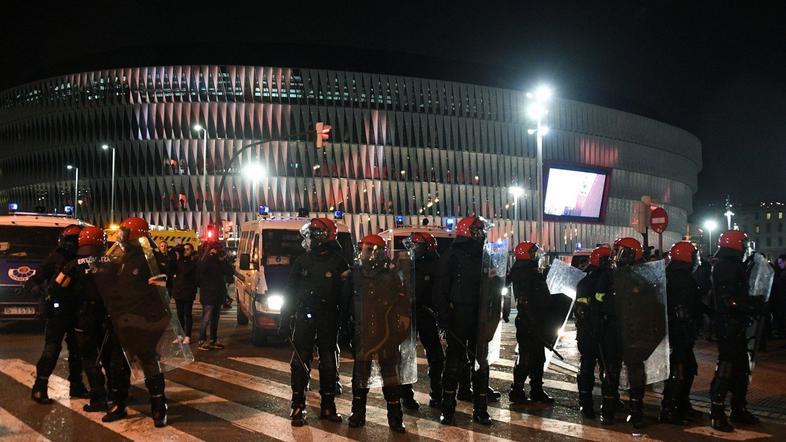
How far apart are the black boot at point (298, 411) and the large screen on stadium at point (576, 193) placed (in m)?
54.2

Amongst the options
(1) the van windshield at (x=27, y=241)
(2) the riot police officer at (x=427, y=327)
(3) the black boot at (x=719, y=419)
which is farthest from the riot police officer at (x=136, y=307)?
(1) the van windshield at (x=27, y=241)

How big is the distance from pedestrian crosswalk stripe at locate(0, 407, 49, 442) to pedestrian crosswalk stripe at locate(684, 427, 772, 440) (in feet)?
20.2

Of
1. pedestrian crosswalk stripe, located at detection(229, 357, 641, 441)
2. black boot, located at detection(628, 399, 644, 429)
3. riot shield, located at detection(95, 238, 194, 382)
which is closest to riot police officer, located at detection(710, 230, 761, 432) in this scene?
black boot, located at detection(628, 399, 644, 429)

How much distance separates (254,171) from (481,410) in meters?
57.6

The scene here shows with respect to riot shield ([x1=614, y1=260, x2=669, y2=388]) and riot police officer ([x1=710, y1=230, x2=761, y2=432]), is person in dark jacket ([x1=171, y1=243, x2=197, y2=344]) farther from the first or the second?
riot police officer ([x1=710, y1=230, x2=761, y2=432])

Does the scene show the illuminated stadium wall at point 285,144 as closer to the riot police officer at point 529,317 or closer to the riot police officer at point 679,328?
the riot police officer at point 529,317

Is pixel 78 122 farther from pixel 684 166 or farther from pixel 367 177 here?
pixel 684 166

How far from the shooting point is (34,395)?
28.9 ft

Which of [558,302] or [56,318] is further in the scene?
[558,302]

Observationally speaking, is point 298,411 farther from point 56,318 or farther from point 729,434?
point 729,434

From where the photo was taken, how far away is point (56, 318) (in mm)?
8680

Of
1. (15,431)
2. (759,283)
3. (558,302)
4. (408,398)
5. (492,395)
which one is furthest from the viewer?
(558,302)

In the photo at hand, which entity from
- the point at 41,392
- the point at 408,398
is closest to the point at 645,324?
the point at 408,398

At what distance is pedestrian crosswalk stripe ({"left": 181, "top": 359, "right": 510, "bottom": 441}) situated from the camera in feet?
24.9
